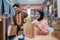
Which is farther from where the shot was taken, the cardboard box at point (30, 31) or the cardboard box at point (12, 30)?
the cardboard box at point (12, 30)

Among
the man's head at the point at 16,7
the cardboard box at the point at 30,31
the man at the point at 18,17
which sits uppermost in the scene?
Result: the man's head at the point at 16,7

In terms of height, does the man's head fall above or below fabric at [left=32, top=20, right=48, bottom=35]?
above

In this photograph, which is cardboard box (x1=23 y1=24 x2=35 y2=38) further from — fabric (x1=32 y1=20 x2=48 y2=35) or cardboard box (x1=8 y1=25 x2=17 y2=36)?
cardboard box (x1=8 y1=25 x2=17 y2=36)

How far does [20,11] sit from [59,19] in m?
0.71

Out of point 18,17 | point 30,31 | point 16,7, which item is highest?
point 16,7

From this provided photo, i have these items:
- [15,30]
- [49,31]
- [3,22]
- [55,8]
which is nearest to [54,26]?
[49,31]

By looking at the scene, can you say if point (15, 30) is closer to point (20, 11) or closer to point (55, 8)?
point (20, 11)

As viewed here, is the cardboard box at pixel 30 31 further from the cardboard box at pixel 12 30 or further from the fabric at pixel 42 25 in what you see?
the cardboard box at pixel 12 30

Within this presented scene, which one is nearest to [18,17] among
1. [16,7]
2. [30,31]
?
[16,7]

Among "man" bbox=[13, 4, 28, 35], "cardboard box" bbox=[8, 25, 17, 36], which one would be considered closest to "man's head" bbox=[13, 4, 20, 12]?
"man" bbox=[13, 4, 28, 35]

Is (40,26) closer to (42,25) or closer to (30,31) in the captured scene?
(42,25)

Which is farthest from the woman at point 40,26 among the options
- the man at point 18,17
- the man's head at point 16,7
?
the man's head at point 16,7

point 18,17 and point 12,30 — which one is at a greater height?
point 18,17

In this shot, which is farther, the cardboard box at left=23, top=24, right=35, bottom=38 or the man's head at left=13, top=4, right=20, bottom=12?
the man's head at left=13, top=4, right=20, bottom=12
